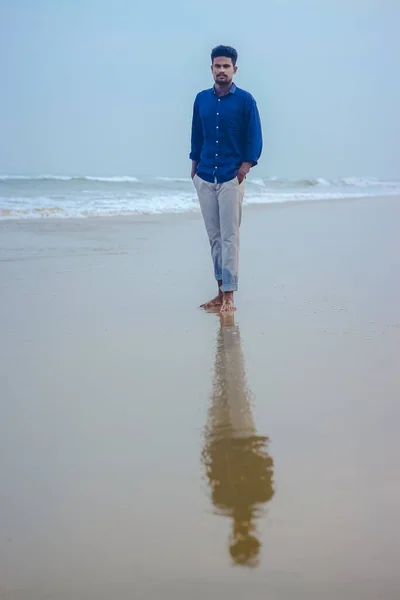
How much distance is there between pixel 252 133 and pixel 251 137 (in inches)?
0.9

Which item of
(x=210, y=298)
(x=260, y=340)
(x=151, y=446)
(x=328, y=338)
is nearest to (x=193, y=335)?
(x=260, y=340)

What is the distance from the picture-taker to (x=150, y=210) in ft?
37.4

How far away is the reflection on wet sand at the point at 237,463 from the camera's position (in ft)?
4.35

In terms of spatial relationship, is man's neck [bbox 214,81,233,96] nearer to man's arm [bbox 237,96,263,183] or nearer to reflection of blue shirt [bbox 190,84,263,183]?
reflection of blue shirt [bbox 190,84,263,183]

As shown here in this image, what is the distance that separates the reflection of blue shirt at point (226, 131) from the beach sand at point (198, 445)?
2.46ft

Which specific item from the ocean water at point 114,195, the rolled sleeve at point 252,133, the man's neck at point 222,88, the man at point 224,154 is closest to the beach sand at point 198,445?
the man at point 224,154

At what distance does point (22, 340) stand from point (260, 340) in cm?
101

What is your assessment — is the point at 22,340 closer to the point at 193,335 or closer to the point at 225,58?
the point at 193,335

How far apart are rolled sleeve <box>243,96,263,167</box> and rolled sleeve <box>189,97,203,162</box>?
0.31m

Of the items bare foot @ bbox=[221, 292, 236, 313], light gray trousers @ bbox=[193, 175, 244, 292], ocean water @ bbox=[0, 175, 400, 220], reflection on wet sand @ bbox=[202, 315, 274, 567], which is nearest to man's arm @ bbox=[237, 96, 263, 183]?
light gray trousers @ bbox=[193, 175, 244, 292]

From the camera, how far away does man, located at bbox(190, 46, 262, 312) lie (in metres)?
3.63

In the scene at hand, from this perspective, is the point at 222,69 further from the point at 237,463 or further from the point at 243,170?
the point at 237,463

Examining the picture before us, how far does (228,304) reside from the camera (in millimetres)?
3674

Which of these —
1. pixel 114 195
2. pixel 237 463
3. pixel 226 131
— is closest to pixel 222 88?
pixel 226 131
